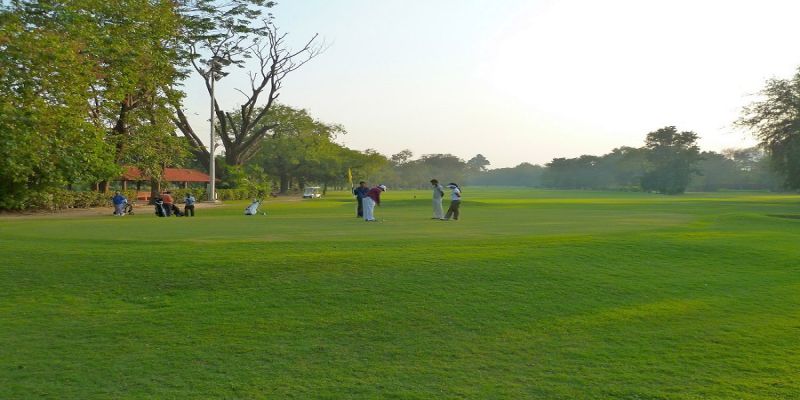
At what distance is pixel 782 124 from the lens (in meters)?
51.7

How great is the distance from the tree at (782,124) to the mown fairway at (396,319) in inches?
1646

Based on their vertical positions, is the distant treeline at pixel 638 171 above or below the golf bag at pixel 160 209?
above

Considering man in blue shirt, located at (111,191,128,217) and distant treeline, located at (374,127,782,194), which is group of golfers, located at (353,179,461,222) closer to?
man in blue shirt, located at (111,191,128,217)

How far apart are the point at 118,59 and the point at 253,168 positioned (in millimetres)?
44454

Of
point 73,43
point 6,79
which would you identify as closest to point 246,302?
point 6,79

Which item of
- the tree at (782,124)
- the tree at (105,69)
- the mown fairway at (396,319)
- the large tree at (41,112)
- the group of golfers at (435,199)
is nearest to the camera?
the mown fairway at (396,319)

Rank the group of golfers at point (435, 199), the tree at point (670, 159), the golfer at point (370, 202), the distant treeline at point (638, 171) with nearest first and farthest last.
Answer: the group of golfers at point (435, 199) → the golfer at point (370, 202) → the tree at point (670, 159) → the distant treeline at point (638, 171)

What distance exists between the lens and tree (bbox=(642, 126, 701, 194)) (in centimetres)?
11881

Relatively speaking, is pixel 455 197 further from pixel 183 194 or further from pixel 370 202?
pixel 183 194

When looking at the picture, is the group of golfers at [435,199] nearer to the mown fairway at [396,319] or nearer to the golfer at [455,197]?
the golfer at [455,197]

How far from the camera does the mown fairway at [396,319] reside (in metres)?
6.71

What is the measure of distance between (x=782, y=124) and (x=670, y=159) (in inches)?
2877

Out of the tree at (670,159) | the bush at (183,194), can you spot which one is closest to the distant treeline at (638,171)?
the tree at (670,159)

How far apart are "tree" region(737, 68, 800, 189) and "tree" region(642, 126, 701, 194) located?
217 ft
